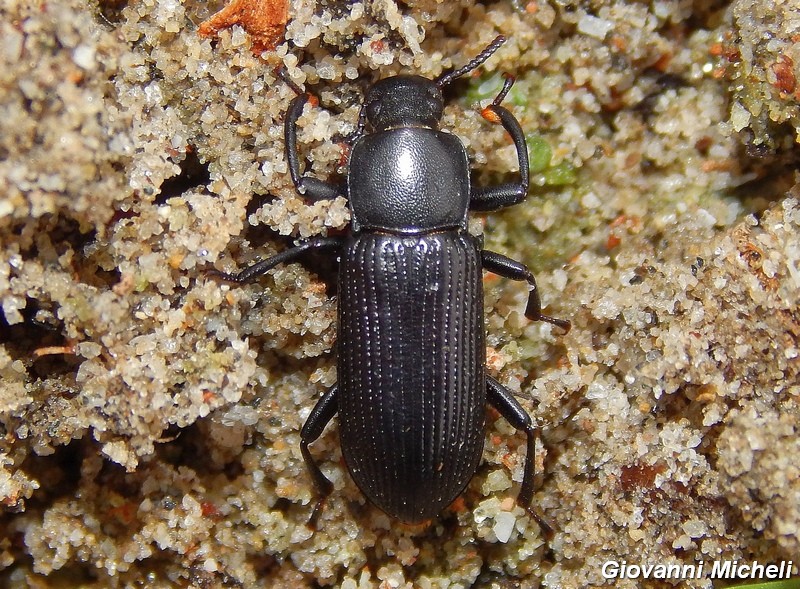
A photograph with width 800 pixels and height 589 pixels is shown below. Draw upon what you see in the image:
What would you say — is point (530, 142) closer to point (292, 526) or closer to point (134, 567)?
point (292, 526)

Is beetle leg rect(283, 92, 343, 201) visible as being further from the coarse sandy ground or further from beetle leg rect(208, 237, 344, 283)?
beetle leg rect(208, 237, 344, 283)

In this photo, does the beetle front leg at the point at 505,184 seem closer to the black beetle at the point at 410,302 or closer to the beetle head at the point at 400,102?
the black beetle at the point at 410,302

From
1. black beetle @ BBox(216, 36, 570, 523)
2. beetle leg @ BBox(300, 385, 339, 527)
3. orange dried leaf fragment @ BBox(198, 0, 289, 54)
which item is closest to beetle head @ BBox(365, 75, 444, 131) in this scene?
black beetle @ BBox(216, 36, 570, 523)

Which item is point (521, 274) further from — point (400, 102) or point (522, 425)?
point (400, 102)

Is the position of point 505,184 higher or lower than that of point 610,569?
higher

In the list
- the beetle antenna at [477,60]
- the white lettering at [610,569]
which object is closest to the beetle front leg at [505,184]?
the beetle antenna at [477,60]

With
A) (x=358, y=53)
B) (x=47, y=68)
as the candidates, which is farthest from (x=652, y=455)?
(x=47, y=68)

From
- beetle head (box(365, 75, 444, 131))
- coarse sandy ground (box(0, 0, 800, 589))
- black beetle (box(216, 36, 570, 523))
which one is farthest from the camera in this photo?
beetle head (box(365, 75, 444, 131))

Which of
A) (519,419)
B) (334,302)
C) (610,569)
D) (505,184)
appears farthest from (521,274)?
(610,569)
